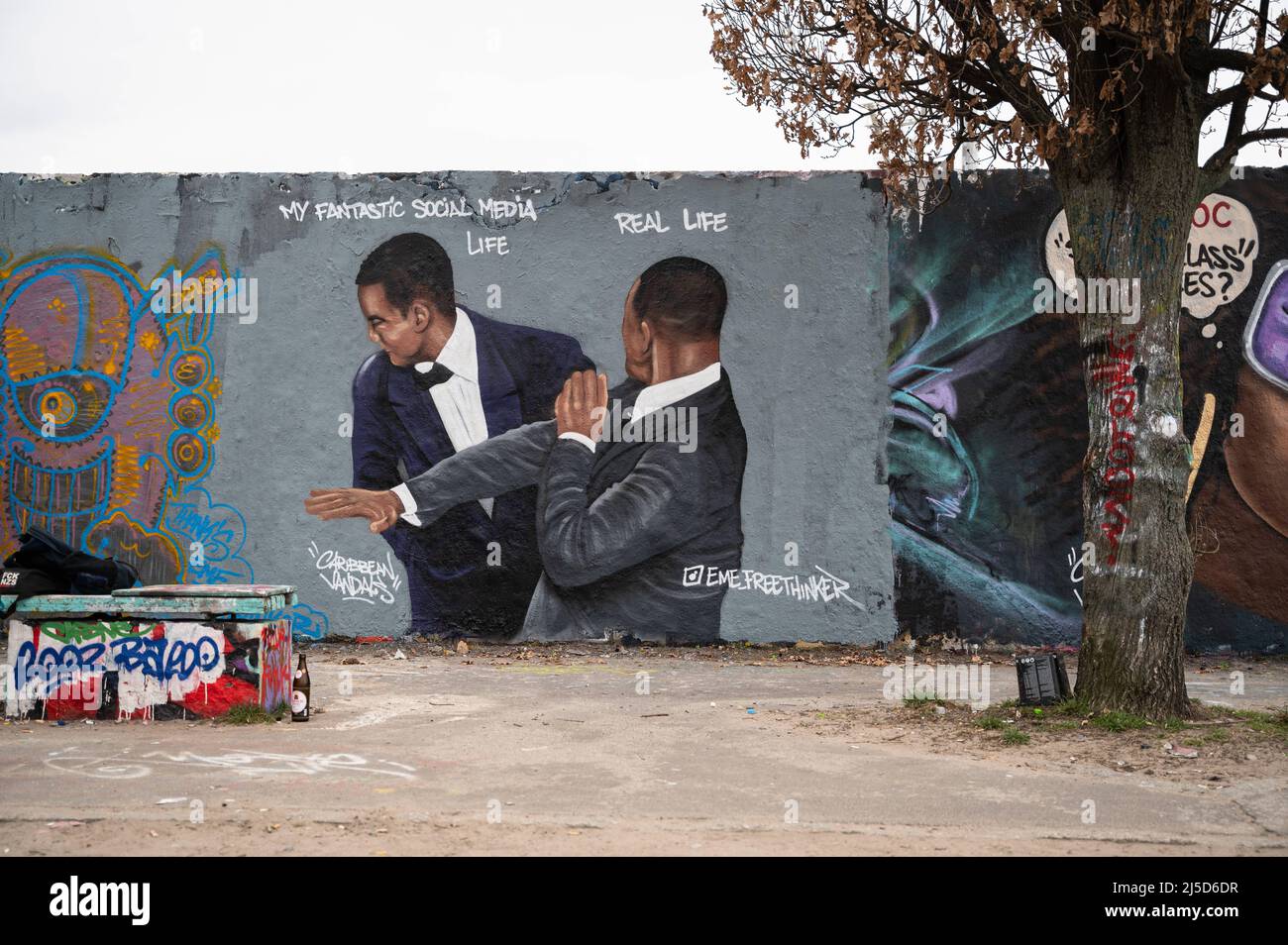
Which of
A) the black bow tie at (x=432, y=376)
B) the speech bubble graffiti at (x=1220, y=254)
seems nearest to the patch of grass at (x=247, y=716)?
the black bow tie at (x=432, y=376)

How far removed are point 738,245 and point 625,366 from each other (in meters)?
1.67

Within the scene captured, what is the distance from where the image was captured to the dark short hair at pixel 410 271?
11.9 metres

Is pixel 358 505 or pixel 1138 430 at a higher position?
pixel 1138 430

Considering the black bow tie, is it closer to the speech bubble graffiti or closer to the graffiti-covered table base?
the graffiti-covered table base

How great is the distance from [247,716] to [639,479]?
5090mm

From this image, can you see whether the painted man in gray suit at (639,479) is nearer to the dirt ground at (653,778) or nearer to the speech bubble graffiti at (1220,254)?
the dirt ground at (653,778)

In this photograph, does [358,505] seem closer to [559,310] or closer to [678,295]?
[559,310]

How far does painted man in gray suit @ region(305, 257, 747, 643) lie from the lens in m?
11.6

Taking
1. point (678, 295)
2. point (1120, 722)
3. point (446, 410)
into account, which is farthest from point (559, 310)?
point (1120, 722)

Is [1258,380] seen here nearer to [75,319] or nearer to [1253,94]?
[1253,94]

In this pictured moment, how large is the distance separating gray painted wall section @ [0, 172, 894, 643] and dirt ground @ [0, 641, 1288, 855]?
2534 millimetres

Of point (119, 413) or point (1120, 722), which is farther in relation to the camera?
point (119, 413)

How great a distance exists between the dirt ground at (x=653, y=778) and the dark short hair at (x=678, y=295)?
4.03 m

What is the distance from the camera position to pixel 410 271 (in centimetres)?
1196
